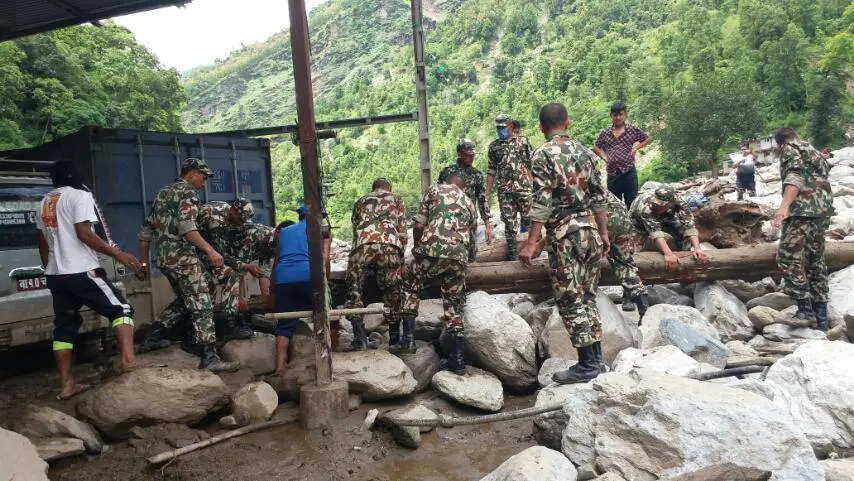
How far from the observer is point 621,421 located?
2934 mm

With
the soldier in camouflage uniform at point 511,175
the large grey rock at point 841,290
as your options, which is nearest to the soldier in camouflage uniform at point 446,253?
the soldier in camouflage uniform at point 511,175

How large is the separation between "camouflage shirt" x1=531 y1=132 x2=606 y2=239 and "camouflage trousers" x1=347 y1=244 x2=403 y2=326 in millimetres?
1528

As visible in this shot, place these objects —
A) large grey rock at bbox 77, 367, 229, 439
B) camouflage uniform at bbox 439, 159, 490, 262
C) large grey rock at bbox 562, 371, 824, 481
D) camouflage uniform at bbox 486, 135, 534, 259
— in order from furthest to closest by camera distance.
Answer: camouflage uniform at bbox 439, 159, 490, 262
camouflage uniform at bbox 486, 135, 534, 259
large grey rock at bbox 77, 367, 229, 439
large grey rock at bbox 562, 371, 824, 481

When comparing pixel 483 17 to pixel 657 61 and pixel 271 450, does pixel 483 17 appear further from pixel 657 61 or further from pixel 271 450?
pixel 271 450

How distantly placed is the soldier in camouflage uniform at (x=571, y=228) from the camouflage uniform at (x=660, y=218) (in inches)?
68.9

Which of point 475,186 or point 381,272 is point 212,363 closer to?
point 381,272

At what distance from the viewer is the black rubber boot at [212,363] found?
4809 millimetres

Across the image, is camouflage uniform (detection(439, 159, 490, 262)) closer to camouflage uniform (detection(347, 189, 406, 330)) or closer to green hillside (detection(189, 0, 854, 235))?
camouflage uniform (detection(347, 189, 406, 330))

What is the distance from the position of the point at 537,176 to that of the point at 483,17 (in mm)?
85272

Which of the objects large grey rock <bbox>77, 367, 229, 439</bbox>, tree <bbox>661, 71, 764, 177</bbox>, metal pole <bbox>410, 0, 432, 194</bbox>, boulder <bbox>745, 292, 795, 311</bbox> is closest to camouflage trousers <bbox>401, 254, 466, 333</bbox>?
large grey rock <bbox>77, 367, 229, 439</bbox>

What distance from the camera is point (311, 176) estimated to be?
13.9 ft

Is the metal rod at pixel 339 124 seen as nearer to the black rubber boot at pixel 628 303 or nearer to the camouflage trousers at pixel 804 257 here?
the black rubber boot at pixel 628 303

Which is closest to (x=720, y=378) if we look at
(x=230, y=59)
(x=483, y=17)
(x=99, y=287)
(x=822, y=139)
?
(x=99, y=287)

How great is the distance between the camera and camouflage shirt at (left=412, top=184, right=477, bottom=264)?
16.2ft
